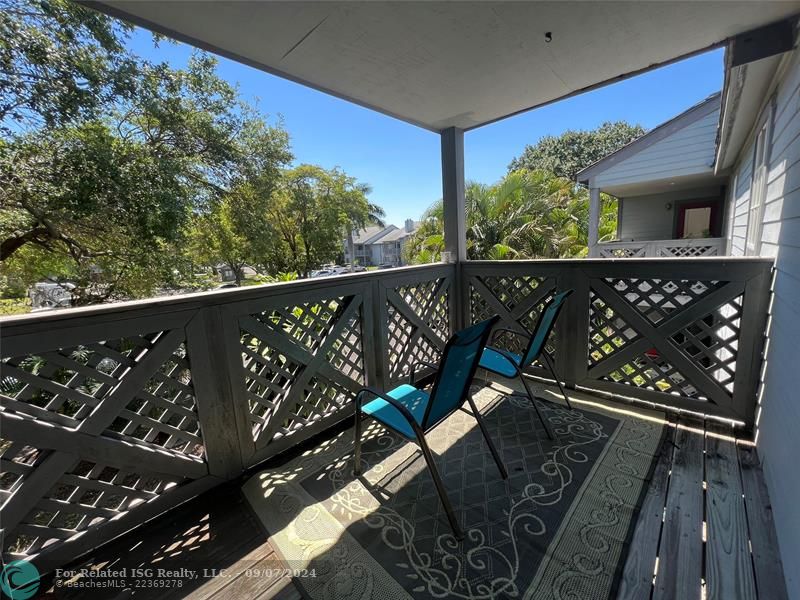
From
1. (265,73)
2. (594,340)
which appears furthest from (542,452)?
(265,73)

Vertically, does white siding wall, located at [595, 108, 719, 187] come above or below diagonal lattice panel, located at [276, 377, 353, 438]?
above

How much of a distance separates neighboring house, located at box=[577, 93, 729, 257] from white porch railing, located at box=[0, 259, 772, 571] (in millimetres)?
4985

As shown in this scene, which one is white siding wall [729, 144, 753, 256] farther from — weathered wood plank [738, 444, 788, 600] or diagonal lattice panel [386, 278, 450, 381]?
diagonal lattice panel [386, 278, 450, 381]

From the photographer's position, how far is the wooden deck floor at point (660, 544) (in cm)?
133

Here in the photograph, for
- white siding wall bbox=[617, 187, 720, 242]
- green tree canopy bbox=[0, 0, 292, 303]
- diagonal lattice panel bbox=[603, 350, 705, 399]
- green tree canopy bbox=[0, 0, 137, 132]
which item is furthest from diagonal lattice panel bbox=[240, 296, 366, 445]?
white siding wall bbox=[617, 187, 720, 242]

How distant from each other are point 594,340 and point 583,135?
30.0m

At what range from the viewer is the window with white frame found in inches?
→ 109

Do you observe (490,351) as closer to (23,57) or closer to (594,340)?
(594,340)

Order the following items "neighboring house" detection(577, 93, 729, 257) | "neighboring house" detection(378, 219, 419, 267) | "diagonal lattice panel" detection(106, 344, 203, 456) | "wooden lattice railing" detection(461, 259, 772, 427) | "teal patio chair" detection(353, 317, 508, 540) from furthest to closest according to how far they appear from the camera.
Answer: "neighboring house" detection(378, 219, 419, 267) → "neighboring house" detection(577, 93, 729, 257) → "wooden lattice railing" detection(461, 259, 772, 427) → "diagonal lattice panel" detection(106, 344, 203, 456) → "teal patio chair" detection(353, 317, 508, 540)

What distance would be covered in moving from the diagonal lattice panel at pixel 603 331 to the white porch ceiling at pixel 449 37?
5.87 ft

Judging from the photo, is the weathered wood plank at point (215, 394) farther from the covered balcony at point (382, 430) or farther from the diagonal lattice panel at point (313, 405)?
the diagonal lattice panel at point (313, 405)

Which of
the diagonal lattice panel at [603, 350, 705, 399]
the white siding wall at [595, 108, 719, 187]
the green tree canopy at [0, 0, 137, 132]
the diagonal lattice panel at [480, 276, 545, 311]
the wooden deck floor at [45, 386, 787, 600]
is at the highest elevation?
the green tree canopy at [0, 0, 137, 132]

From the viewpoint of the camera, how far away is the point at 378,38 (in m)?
1.96

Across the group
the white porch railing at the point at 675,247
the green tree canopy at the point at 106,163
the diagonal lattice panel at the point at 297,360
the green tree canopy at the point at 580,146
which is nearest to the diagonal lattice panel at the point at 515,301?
the diagonal lattice panel at the point at 297,360
